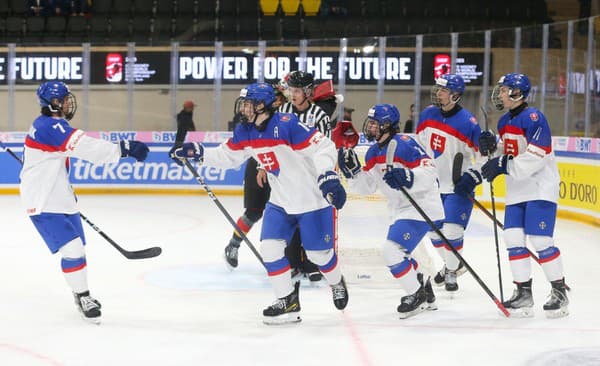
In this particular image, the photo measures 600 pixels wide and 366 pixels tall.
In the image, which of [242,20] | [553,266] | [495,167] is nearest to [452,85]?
[495,167]

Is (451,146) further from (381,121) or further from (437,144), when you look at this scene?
(381,121)

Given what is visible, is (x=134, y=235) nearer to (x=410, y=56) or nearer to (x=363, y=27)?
(x=410, y=56)

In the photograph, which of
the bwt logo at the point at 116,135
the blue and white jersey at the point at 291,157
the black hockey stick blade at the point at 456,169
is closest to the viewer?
the blue and white jersey at the point at 291,157

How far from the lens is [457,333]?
14.1ft

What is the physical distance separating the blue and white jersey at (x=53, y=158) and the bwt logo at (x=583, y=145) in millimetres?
5417

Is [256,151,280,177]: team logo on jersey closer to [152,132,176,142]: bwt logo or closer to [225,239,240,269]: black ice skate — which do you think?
[225,239,240,269]: black ice skate

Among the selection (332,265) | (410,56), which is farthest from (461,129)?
(410,56)

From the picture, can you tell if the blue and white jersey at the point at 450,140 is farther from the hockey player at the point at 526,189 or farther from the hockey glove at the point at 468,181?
the hockey player at the point at 526,189

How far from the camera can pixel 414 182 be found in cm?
446

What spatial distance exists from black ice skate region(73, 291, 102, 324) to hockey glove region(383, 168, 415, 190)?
61.0 inches

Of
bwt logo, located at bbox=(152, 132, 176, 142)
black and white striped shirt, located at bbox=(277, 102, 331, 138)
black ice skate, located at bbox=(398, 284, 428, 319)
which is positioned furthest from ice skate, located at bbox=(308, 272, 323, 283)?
bwt logo, located at bbox=(152, 132, 176, 142)

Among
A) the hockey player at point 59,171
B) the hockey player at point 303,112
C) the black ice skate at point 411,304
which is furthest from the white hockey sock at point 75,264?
the black ice skate at point 411,304

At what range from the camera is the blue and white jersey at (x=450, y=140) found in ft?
17.0

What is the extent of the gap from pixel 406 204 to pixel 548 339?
37.0 inches
